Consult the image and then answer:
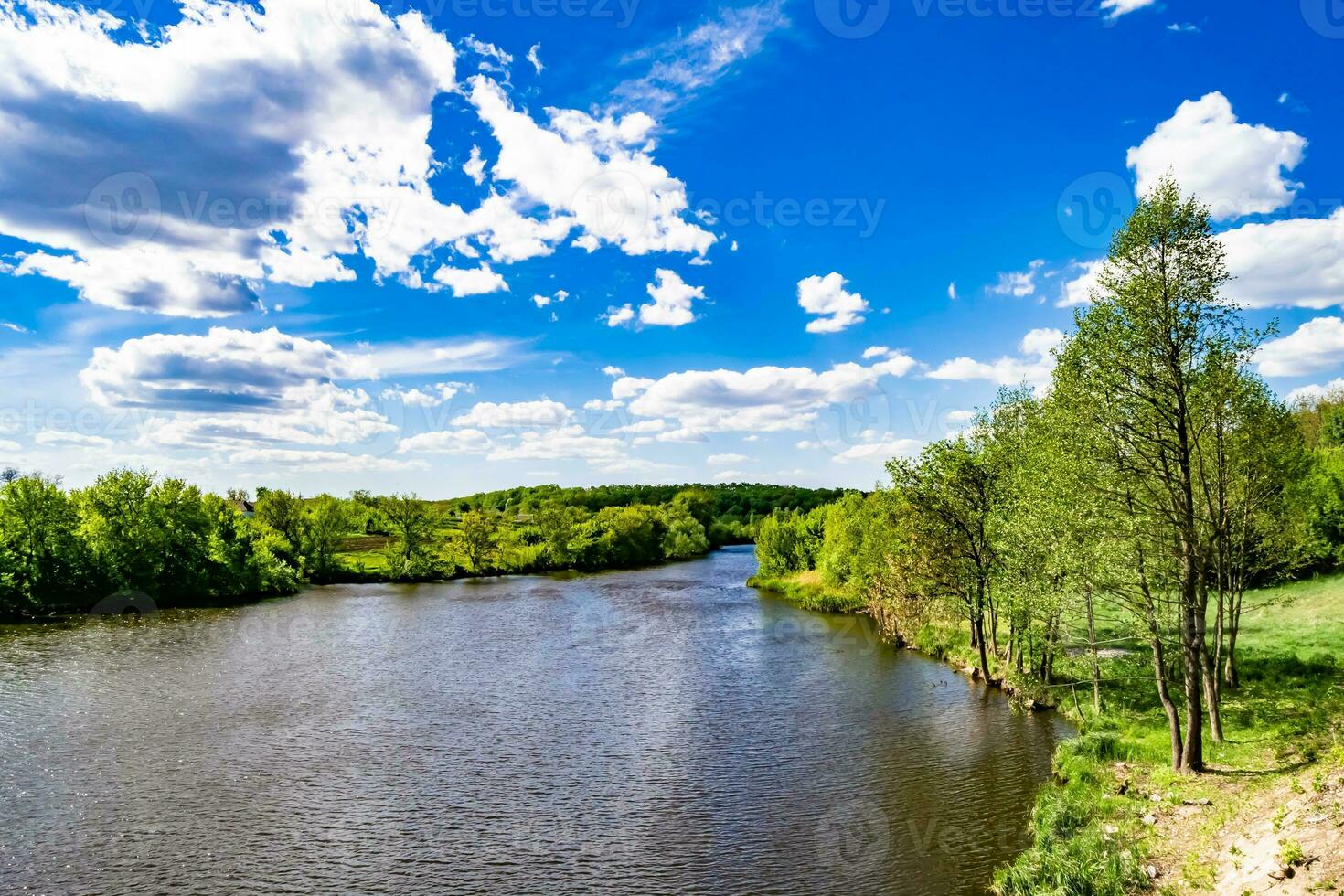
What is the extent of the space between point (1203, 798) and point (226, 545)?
3598 inches

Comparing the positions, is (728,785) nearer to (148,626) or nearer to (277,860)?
(277,860)

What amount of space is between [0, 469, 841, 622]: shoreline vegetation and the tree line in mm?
76949

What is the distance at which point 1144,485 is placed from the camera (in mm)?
22234

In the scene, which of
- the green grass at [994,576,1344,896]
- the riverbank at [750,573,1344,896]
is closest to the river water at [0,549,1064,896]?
the green grass at [994,576,1344,896]

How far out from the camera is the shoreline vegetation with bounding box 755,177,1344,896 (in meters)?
17.3

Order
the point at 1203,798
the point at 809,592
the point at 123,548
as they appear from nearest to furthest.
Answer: the point at 1203,798 < the point at 123,548 < the point at 809,592

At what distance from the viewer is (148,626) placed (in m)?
61.9

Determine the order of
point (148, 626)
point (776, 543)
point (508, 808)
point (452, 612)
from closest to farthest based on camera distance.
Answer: point (508, 808)
point (148, 626)
point (452, 612)
point (776, 543)

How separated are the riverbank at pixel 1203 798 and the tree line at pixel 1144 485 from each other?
127 cm

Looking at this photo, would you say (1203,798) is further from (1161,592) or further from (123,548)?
(123,548)

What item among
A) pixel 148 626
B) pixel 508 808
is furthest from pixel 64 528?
Result: pixel 508 808

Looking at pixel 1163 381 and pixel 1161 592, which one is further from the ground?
pixel 1163 381

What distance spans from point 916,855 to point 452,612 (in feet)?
190

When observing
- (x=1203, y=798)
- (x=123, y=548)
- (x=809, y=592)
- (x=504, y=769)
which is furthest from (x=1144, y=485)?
(x=123, y=548)
